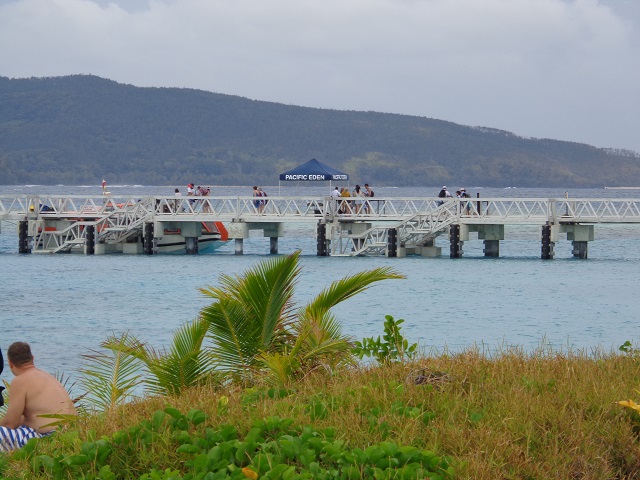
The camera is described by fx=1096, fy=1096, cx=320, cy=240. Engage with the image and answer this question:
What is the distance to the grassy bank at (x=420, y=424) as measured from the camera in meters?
6.98

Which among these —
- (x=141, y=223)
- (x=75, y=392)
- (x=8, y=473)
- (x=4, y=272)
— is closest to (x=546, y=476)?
(x=8, y=473)

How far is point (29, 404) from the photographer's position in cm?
884

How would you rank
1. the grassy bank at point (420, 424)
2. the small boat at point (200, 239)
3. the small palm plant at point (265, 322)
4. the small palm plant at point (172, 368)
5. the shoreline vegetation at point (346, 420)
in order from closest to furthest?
the shoreline vegetation at point (346, 420), the grassy bank at point (420, 424), the small palm plant at point (172, 368), the small palm plant at point (265, 322), the small boat at point (200, 239)

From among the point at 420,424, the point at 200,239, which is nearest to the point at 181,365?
the point at 420,424

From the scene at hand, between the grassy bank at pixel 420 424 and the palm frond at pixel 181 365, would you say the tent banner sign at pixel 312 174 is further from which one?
the grassy bank at pixel 420 424

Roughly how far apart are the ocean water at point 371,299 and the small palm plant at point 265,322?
8.76 meters

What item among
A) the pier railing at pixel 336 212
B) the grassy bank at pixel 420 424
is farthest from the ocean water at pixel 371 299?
the grassy bank at pixel 420 424

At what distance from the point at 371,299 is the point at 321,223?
1100 cm

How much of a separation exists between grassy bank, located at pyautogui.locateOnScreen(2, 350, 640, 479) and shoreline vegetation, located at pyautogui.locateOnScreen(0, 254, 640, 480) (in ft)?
0.04

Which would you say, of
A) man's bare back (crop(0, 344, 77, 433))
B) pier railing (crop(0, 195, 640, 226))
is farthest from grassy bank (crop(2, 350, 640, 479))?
pier railing (crop(0, 195, 640, 226))

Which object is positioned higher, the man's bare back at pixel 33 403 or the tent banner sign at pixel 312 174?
the tent banner sign at pixel 312 174

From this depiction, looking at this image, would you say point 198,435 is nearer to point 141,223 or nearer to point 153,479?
point 153,479

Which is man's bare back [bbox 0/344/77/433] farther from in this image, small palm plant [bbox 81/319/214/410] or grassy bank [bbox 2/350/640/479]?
small palm plant [bbox 81/319/214/410]

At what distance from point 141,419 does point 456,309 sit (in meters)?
25.7
